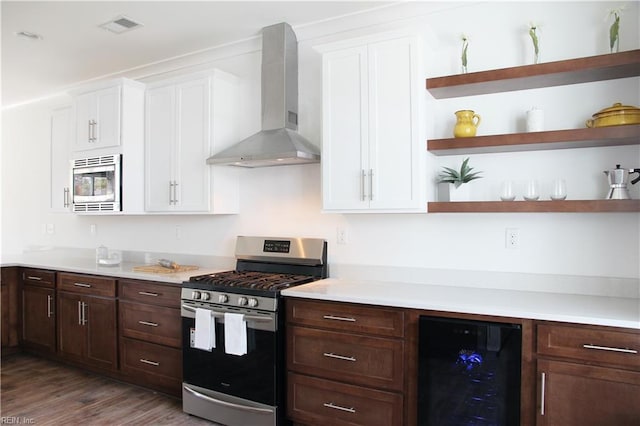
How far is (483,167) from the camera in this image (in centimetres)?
278

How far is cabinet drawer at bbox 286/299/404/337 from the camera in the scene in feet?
7.88

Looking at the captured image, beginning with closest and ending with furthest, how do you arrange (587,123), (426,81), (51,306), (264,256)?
(587,123)
(426,81)
(264,256)
(51,306)

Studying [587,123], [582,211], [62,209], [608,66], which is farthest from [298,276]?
[62,209]

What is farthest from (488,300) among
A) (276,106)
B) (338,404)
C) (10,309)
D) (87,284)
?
(10,309)

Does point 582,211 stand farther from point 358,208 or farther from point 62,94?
point 62,94

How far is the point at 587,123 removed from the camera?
8.08 ft

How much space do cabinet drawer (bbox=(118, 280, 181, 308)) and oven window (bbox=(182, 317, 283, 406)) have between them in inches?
9.3

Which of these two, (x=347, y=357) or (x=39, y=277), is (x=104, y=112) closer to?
(x=39, y=277)

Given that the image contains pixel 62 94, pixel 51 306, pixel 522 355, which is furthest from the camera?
pixel 62 94

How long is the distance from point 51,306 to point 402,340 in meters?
3.27

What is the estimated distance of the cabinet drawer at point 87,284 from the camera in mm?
3564

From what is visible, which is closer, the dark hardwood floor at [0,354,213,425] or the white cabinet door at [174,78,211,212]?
the dark hardwood floor at [0,354,213,425]

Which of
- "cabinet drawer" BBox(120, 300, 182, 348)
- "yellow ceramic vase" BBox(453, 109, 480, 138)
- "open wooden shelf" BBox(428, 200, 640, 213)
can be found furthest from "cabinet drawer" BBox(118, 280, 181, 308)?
"yellow ceramic vase" BBox(453, 109, 480, 138)

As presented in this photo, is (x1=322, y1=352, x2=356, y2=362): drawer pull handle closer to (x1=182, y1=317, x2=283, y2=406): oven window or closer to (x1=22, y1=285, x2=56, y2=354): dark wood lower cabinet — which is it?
(x1=182, y1=317, x2=283, y2=406): oven window
